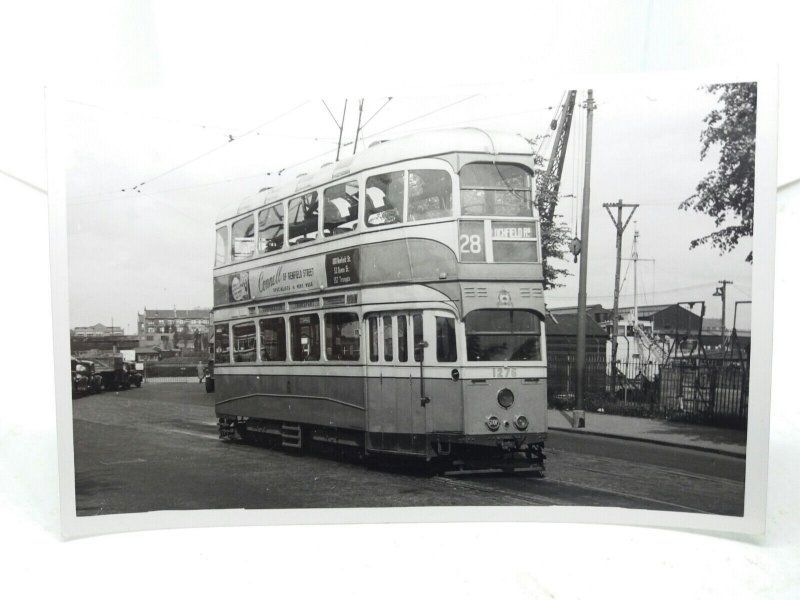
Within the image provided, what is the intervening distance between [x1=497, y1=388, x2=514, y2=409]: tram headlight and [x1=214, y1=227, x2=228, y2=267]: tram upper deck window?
1905 millimetres

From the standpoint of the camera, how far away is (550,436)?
445 cm

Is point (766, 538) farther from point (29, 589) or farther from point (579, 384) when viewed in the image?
point (29, 589)

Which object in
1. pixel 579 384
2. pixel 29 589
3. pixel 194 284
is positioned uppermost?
pixel 194 284

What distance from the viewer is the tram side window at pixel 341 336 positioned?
4.54 metres

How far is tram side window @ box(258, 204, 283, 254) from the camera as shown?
15.6 ft

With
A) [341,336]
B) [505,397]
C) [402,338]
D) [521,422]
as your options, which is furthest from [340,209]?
[521,422]

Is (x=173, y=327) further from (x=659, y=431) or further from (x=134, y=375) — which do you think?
(x=659, y=431)

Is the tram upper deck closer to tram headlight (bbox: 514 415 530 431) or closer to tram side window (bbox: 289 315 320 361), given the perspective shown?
tram side window (bbox: 289 315 320 361)

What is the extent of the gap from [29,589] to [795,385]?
15.6 feet

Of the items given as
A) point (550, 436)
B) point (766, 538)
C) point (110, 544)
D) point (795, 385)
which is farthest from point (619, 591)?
point (110, 544)

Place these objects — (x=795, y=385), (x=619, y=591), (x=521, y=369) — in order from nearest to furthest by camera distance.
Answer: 1. (x=619, y=591)
2. (x=521, y=369)
3. (x=795, y=385)

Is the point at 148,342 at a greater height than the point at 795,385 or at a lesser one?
greater

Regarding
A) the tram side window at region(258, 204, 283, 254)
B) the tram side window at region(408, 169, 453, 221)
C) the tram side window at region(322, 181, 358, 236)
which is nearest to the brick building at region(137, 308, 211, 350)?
the tram side window at region(258, 204, 283, 254)

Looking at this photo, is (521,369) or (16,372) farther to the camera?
(16,372)
